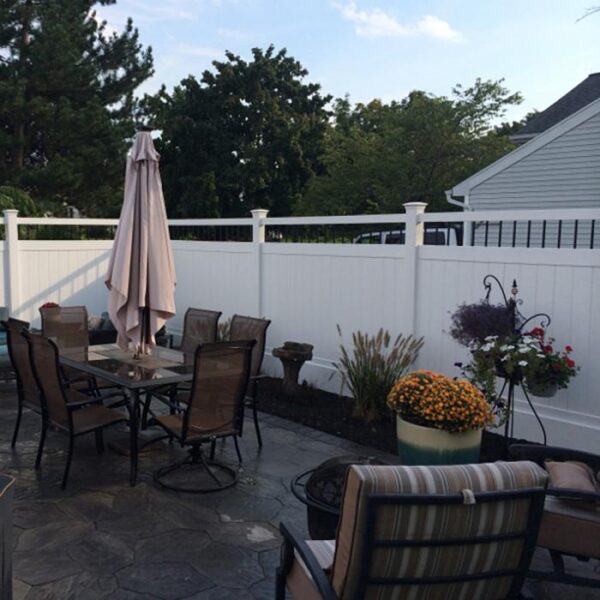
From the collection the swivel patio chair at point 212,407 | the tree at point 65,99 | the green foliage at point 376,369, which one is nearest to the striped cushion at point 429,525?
the swivel patio chair at point 212,407

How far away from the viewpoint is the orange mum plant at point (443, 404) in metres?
4.13

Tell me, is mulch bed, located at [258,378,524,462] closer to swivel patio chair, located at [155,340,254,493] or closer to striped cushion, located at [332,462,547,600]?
swivel patio chair, located at [155,340,254,493]

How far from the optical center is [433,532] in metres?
2.17

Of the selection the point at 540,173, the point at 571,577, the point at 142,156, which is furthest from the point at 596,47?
the point at 571,577

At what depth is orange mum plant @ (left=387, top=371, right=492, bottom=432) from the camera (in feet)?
13.5

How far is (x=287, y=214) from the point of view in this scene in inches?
1072

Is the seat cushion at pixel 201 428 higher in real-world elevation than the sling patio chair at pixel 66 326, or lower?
lower

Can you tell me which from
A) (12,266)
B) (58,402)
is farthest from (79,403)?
(12,266)

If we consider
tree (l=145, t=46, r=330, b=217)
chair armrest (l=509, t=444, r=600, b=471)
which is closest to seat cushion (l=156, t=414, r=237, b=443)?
chair armrest (l=509, t=444, r=600, b=471)

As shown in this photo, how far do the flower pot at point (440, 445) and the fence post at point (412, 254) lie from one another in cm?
203

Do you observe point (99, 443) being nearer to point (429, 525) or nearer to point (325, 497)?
point (325, 497)

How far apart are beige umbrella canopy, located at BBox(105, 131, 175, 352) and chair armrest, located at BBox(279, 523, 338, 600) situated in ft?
9.81

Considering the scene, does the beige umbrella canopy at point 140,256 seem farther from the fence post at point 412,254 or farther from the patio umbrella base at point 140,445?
the fence post at point 412,254

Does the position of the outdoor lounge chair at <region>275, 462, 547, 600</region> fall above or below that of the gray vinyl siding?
below
